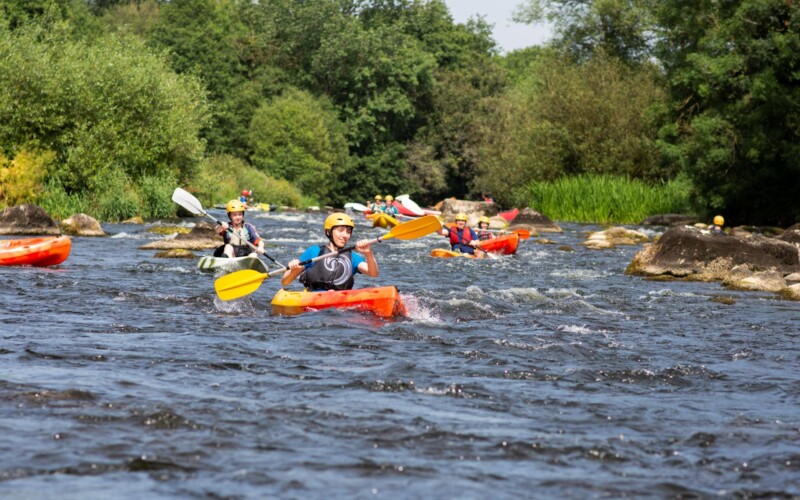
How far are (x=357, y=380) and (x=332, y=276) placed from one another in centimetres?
360

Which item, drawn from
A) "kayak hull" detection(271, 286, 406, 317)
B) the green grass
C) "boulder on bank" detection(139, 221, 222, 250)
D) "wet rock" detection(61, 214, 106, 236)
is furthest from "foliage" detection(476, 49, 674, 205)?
"kayak hull" detection(271, 286, 406, 317)

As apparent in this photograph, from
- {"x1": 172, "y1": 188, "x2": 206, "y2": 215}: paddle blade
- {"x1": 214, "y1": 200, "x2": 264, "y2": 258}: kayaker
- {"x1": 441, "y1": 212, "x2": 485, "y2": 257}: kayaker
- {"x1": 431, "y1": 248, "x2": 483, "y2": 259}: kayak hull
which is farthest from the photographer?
{"x1": 441, "y1": 212, "x2": 485, "y2": 257}: kayaker

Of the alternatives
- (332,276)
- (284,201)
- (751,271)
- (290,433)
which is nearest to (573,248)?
(751,271)

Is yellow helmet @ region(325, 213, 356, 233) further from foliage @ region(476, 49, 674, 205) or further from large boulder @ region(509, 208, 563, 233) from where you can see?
foliage @ region(476, 49, 674, 205)

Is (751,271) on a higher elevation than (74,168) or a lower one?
lower

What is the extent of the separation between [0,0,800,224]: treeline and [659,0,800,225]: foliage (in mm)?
64

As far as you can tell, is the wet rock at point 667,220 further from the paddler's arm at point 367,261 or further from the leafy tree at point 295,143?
the leafy tree at point 295,143

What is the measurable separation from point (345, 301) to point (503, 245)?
1030cm

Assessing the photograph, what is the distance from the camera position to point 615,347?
852 centimetres

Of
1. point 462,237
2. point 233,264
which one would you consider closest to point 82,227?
point 462,237

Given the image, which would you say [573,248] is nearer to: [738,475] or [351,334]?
[351,334]

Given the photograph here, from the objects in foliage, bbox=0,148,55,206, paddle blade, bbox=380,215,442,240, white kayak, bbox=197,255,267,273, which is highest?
foliage, bbox=0,148,55,206

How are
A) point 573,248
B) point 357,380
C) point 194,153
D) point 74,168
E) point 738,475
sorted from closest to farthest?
point 738,475
point 357,380
point 573,248
point 74,168
point 194,153

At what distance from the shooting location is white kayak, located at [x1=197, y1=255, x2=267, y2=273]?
39.0 ft
